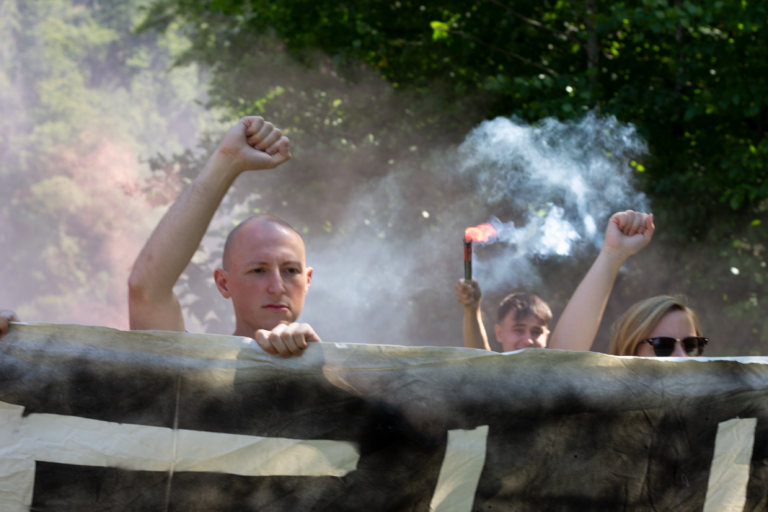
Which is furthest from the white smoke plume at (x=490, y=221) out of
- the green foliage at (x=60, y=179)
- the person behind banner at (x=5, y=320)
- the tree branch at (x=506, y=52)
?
the green foliage at (x=60, y=179)

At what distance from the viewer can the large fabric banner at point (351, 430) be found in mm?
1574

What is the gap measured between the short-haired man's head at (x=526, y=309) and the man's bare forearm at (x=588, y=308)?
1.15m

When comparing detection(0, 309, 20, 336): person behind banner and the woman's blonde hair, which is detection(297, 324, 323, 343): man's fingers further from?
the woman's blonde hair

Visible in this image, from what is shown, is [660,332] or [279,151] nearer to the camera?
[279,151]

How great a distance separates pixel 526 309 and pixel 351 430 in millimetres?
2084

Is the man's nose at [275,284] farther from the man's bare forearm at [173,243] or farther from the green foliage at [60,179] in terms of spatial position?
the green foliage at [60,179]

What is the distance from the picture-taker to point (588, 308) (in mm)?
2320

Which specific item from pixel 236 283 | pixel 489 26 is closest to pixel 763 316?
pixel 489 26

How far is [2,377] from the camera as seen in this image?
5.24 ft

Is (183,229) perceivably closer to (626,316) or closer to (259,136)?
(259,136)

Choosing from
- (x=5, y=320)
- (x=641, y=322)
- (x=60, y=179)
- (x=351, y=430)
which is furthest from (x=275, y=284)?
(x=60, y=179)

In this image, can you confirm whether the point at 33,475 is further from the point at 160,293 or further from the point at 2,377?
the point at 160,293

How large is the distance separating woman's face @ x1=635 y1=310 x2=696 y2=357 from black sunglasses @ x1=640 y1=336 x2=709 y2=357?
0.09 feet

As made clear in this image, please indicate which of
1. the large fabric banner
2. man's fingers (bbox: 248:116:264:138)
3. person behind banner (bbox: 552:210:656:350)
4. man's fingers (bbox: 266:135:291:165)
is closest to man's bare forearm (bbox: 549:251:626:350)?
person behind banner (bbox: 552:210:656:350)
